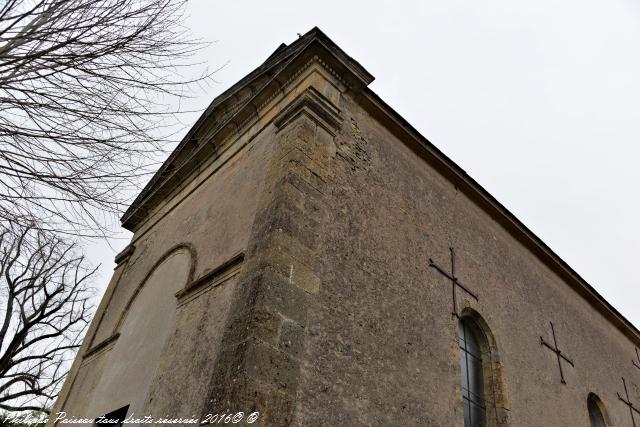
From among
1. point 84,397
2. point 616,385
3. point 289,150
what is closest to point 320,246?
point 289,150

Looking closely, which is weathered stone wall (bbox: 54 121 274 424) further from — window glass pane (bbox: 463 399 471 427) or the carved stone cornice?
window glass pane (bbox: 463 399 471 427)

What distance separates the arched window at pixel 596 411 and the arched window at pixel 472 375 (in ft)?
11.3

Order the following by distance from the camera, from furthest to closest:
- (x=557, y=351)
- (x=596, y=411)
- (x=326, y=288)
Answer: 1. (x=596, y=411)
2. (x=557, y=351)
3. (x=326, y=288)

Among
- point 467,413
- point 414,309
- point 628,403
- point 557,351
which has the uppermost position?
point 628,403

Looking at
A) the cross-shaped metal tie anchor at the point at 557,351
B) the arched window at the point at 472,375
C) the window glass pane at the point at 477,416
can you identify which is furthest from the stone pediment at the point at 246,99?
the cross-shaped metal tie anchor at the point at 557,351

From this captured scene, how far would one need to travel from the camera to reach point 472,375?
20.4 ft

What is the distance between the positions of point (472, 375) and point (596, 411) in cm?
404

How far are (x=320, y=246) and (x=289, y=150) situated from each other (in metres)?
1.15

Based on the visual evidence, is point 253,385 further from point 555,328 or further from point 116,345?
point 555,328

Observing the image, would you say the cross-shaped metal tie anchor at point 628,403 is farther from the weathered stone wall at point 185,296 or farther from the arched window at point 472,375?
the weathered stone wall at point 185,296

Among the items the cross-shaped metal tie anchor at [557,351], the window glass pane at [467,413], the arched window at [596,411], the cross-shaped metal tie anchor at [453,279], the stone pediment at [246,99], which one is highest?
the stone pediment at [246,99]

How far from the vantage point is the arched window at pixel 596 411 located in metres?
8.33

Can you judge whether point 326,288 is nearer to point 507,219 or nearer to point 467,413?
point 467,413

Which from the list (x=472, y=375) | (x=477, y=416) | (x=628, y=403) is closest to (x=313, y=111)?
(x=472, y=375)
